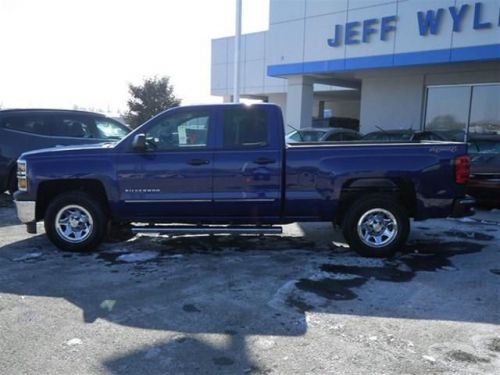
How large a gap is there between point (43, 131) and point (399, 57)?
9839 mm

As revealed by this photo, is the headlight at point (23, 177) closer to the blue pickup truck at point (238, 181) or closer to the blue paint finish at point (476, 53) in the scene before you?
the blue pickup truck at point (238, 181)

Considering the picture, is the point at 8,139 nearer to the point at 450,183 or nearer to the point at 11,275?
the point at 11,275

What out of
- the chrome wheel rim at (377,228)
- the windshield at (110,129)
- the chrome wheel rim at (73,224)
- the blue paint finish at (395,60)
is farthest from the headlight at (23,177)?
the blue paint finish at (395,60)

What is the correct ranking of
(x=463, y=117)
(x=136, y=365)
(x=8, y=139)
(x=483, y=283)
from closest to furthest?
(x=136, y=365), (x=483, y=283), (x=8, y=139), (x=463, y=117)

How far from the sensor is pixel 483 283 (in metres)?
5.56

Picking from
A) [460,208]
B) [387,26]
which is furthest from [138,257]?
[387,26]

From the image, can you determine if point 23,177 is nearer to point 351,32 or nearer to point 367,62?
point 367,62

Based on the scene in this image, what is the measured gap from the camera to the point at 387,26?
48.8ft

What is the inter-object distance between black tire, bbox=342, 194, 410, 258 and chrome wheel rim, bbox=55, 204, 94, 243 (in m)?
→ 3.30

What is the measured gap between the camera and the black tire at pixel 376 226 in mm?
6410

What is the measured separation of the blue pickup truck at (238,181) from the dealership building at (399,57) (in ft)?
26.8

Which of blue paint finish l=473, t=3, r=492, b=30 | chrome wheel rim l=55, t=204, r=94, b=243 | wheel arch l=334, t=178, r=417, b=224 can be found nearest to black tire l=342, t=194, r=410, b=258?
wheel arch l=334, t=178, r=417, b=224

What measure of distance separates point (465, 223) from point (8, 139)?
28.6ft

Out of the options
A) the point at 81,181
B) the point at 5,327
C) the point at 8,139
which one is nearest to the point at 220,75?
the point at 8,139
